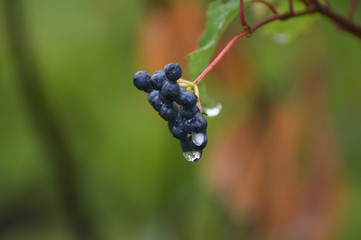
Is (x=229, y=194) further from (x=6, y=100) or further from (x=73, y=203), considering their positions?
(x=6, y=100)

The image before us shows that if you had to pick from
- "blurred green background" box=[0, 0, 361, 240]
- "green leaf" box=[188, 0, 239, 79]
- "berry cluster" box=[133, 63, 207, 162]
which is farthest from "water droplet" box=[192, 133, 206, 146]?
"blurred green background" box=[0, 0, 361, 240]

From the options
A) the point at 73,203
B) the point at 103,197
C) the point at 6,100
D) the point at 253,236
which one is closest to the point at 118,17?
the point at 6,100

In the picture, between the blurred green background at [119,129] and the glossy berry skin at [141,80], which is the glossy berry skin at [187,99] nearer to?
the glossy berry skin at [141,80]

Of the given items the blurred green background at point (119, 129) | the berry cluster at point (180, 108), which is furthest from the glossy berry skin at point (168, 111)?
the blurred green background at point (119, 129)

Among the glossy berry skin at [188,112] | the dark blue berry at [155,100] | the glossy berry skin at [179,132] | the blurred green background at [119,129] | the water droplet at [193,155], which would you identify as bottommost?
the blurred green background at [119,129]

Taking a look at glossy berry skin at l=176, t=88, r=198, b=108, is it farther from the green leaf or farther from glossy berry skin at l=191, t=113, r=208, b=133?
the green leaf

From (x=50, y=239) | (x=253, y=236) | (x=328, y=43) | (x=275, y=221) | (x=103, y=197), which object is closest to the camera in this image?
(x=275, y=221)

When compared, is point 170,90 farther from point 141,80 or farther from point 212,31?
point 212,31
